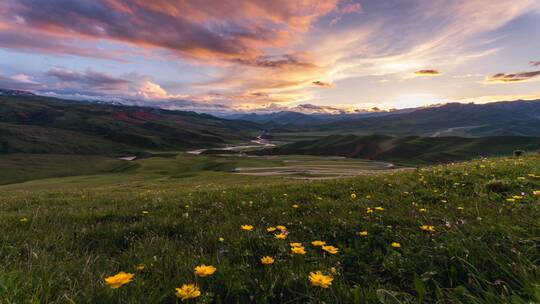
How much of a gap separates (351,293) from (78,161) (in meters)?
220

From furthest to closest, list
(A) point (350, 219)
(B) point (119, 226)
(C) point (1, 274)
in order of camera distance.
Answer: (B) point (119, 226)
(A) point (350, 219)
(C) point (1, 274)

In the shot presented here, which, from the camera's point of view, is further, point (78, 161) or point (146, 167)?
point (78, 161)

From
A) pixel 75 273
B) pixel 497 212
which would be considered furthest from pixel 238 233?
pixel 497 212

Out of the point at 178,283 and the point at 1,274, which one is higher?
the point at 1,274

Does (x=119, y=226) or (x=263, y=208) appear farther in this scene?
(x=263, y=208)

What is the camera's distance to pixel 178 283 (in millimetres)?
2906

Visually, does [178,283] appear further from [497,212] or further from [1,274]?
[497,212]

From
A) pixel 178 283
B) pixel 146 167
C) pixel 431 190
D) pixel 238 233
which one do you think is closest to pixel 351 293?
pixel 178 283

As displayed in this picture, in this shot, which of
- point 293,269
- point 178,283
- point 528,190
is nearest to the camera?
point 178,283

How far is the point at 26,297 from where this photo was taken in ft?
Result: 7.77

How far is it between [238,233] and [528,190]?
26.7 ft

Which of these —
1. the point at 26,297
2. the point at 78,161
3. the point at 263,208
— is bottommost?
the point at 78,161

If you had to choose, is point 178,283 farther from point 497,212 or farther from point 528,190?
point 528,190

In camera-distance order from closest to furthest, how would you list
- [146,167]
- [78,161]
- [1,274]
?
[1,274] < [146,167] < [78,161]
